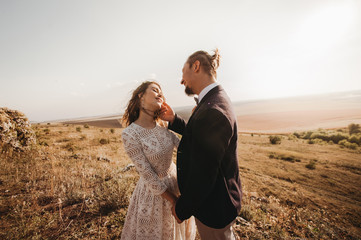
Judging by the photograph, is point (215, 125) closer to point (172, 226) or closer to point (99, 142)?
point (172, 226)

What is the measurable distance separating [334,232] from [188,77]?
15.6 feet

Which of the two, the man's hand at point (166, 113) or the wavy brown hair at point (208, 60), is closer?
the wavy brown hair at point (208, 60)

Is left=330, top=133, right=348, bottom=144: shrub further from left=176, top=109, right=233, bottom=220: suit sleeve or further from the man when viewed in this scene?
left=176, top=109, right=233, bottom=220: suit sleeve

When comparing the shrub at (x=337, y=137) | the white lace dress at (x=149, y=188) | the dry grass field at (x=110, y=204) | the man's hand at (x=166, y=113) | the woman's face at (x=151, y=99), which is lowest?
the shrub at (x=337, y=137)

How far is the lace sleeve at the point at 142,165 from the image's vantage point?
1750mm

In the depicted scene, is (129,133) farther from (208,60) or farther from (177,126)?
(208,60)

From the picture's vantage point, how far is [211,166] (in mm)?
1309

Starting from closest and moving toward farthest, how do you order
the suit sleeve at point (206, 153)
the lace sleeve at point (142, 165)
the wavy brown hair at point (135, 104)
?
the suit sleeve at point (206, 153) < the lace sleeve at point (142, 165) < the wavy brown hair at point (135, 104)

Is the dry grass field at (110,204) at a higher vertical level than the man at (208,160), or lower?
lower

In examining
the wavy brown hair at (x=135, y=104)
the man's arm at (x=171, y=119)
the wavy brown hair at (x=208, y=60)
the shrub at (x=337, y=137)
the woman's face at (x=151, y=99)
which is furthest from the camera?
the shrub at (x=337, y=137)

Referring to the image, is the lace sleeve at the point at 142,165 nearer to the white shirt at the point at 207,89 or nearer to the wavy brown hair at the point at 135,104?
the wavy brown hair at the point at 135,104

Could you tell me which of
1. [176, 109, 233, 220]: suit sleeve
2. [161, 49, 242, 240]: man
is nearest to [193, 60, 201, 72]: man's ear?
[161, 49, 242, 240]: man

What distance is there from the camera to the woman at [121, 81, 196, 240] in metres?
1.80

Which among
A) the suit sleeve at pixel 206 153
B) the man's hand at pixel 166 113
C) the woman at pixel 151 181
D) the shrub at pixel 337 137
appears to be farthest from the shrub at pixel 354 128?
the suit sleeve at pixel 206 153
